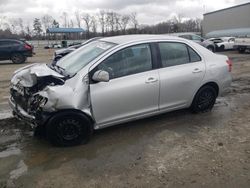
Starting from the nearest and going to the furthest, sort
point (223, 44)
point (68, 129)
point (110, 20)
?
point (68, 129) → point (223, 44) → point (110, 20)

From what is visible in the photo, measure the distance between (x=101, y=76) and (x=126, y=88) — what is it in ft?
1.70

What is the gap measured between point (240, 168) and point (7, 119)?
172 inches

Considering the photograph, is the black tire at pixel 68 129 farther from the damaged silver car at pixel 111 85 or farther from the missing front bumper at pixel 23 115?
the missing front bumper at pixel 23 115

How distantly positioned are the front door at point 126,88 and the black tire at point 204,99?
106cm

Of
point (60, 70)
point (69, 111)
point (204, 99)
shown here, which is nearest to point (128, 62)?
point (60, 70)

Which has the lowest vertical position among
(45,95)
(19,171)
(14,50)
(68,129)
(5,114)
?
(19,171)

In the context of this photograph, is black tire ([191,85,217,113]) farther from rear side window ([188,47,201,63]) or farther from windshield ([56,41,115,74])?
windshield ([56,41,115,74])

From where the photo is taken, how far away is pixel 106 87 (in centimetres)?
477

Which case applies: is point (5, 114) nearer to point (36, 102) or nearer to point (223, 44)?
point (36, 102)

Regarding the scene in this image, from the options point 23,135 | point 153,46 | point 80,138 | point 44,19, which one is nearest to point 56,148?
point 80,138

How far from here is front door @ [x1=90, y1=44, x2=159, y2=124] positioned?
4770 mm

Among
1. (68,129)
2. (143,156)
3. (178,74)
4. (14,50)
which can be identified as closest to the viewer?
(143,156)

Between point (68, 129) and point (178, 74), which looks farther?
point (178, 74)

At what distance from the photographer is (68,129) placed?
4660mm
